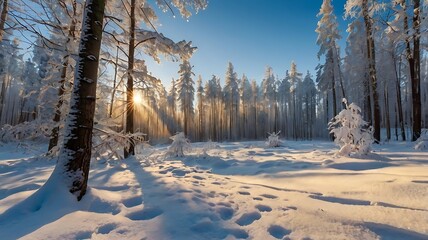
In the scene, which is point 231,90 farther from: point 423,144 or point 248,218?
point 248,218

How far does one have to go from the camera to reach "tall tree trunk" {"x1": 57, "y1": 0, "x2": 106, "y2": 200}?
9.93ft

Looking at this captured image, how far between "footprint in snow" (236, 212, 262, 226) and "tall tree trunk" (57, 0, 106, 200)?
2.04m

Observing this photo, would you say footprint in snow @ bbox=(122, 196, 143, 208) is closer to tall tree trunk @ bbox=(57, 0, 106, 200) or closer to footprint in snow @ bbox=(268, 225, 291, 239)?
tall tree trunk @ bbox=(57, 0, 106, 200)

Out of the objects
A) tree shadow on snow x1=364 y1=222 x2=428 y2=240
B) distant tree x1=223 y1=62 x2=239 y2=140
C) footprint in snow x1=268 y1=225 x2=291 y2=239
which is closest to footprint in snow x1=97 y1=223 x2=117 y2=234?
footprint in snow x1=268 y1=225 x2=291 y2=239

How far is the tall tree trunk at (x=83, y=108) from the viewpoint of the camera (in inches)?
119

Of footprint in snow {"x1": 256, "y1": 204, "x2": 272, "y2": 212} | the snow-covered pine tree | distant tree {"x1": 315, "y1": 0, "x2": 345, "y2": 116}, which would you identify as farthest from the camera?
the snow-covered pine tree

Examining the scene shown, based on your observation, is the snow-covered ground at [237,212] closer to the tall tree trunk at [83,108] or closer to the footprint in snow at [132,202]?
the footprint in snow at [132,202]

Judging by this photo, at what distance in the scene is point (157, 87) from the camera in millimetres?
8805

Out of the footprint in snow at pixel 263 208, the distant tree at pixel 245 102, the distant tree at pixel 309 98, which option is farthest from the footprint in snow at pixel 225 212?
the distant tree at pixel 245 102

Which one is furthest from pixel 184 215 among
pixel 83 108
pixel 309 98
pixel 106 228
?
pixel 309 98

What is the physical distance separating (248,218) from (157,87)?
7.05 m

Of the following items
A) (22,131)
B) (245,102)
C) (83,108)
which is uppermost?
(245,102)

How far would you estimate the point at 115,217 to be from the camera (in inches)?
99.5

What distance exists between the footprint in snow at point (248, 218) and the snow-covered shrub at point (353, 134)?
217 inches
